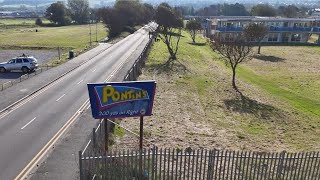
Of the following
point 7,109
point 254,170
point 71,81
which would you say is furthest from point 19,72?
point 254,170

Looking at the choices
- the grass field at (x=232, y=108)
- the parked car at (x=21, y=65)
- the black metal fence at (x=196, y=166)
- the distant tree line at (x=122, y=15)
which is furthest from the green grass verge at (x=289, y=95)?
the distant tree line at (x=122, y=15)

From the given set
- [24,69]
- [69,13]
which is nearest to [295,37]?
[24,69]

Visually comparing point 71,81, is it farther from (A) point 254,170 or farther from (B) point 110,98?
(A) point 254,170

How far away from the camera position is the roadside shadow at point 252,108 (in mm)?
25578

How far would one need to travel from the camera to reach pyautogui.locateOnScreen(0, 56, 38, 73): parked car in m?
39.0

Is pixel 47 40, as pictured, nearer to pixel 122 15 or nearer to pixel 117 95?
pixel 122 15

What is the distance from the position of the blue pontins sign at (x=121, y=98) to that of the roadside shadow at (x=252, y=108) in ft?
44.0

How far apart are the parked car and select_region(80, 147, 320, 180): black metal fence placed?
97.1ft

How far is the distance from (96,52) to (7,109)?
33.7 meters

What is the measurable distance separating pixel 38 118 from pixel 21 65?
19.5 m

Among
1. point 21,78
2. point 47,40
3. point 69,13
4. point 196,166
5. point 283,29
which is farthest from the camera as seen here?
point 69,13

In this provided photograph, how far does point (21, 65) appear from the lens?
1540 inches

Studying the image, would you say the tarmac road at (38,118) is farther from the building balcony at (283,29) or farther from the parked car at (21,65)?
the building balcony at (283,29)

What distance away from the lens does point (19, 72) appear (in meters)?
39.9
